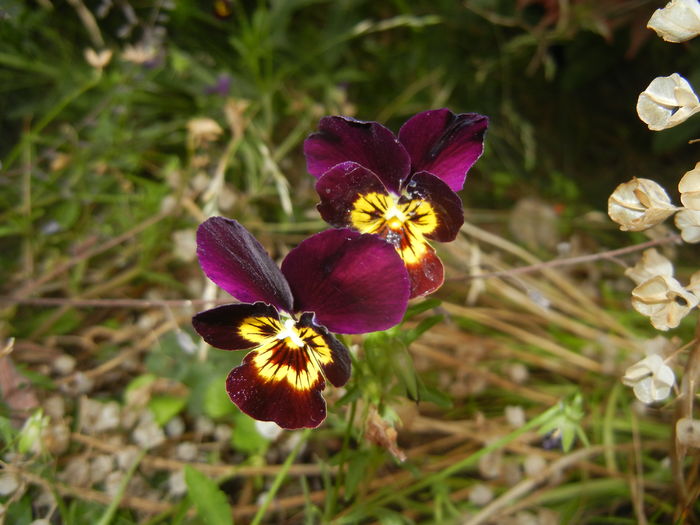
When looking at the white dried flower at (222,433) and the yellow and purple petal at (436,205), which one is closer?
the yellow and purple petal at (436,205)

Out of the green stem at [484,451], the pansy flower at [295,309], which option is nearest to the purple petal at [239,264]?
the pansy flower at [295,309]

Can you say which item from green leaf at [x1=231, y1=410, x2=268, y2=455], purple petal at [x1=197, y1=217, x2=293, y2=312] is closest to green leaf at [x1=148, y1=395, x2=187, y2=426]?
green leaf at [x1=231, y1=410, x2=268, y2=455]

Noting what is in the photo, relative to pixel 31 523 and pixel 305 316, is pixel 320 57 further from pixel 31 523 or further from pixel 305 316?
pixel 31 523

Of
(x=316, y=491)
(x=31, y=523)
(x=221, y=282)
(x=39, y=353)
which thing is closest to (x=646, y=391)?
(x=221, y=282)

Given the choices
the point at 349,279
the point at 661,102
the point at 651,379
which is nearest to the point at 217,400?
the point at 349,279

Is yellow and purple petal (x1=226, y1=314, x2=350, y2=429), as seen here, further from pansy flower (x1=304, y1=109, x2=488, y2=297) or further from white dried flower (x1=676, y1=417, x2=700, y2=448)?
white dried flower (x1=676, y1=417, x2=700, y2=448)

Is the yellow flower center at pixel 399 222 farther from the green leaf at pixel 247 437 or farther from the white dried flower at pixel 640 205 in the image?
the green leaf at pixel 247 437
